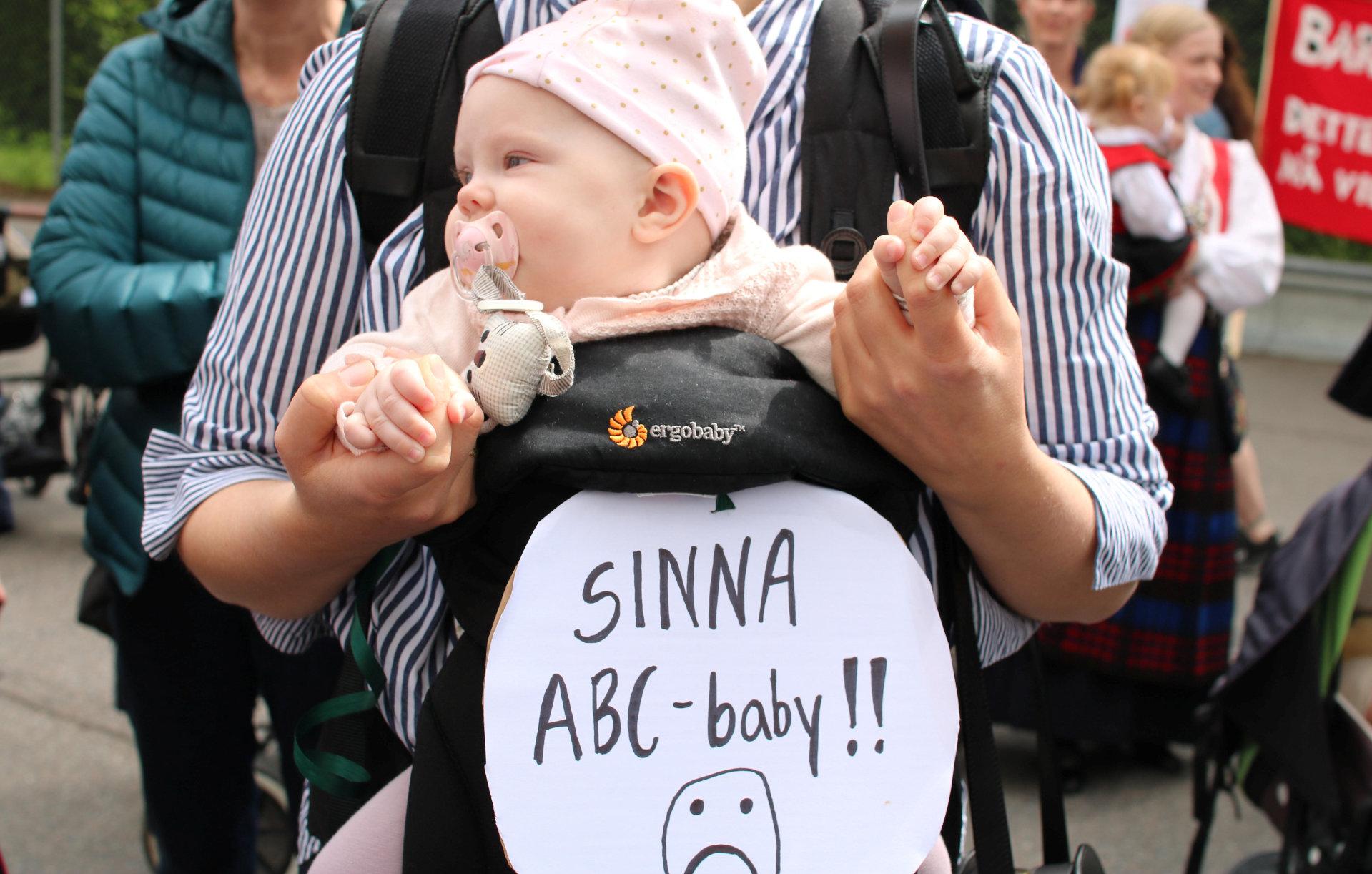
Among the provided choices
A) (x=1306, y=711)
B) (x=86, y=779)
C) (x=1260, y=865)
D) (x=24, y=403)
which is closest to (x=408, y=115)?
(x=1306, y=711)

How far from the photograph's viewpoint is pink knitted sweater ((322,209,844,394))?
45.5 inches

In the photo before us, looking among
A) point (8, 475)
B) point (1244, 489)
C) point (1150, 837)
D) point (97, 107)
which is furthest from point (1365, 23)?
point (8, 475)

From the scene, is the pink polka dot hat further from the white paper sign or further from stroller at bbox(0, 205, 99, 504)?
stroller at bbox(0, 205, 99, 504)

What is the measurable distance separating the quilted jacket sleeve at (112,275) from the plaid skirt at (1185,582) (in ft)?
8.40

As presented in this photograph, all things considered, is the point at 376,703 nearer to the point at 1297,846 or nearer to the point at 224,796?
the point at 224,796

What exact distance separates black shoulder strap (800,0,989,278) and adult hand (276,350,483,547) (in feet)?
1.36

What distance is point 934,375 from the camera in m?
1.06

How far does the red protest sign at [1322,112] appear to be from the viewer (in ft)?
21.6

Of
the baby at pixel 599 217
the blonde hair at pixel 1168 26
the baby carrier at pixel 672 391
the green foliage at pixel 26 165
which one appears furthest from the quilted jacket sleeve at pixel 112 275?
the green foliage at pixel 26 165

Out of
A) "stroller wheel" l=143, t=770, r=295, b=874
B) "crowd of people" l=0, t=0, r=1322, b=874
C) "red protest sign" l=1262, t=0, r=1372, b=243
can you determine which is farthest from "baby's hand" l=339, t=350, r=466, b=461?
"red protest sign" l=1262, t=0, r=1372, b=243

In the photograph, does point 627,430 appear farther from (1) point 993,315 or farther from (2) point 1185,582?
(2) point 1185,582

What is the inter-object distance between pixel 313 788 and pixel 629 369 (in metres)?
0.63

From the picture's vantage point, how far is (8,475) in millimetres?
5719

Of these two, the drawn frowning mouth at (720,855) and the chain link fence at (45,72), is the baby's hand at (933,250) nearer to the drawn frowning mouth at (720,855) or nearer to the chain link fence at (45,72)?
the drawn frowning mouth at (720,855)
